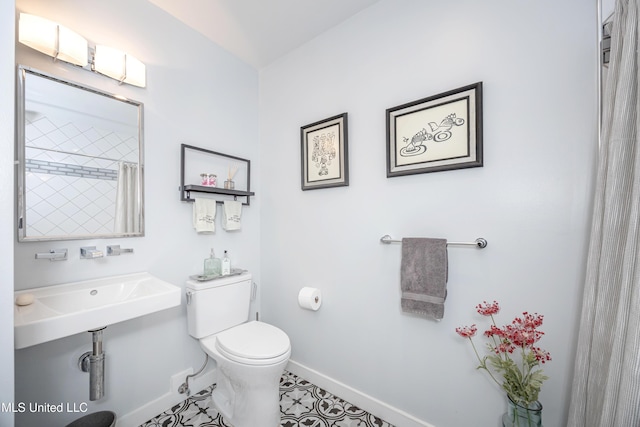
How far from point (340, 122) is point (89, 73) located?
4.82 ft

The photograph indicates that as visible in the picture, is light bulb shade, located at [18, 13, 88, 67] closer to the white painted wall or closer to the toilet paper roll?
the white painted wall

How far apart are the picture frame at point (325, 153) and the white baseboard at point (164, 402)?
1567mm

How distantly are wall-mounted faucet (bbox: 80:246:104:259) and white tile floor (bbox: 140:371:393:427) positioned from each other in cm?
106

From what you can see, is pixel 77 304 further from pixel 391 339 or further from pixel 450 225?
pixel 450 225

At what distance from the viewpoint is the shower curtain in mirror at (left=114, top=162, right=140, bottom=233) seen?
1.51 metres

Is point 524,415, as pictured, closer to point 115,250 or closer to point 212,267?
point 212,267

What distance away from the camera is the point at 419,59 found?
4.88 ft

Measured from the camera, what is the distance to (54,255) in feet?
4.16

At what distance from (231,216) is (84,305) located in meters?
0.96

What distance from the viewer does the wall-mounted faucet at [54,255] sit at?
124 centimetres

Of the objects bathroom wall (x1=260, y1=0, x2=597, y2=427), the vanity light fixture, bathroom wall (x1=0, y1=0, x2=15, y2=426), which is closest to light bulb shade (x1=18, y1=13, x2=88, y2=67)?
the vanity light fixture

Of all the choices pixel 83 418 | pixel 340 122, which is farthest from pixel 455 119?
pixel 83 418

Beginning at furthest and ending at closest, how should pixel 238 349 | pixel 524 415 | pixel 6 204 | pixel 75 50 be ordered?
pixel 238 349, pixel 75 50, pixel 524 415, pixel 6 204

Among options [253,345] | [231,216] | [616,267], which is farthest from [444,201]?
[231,216]
